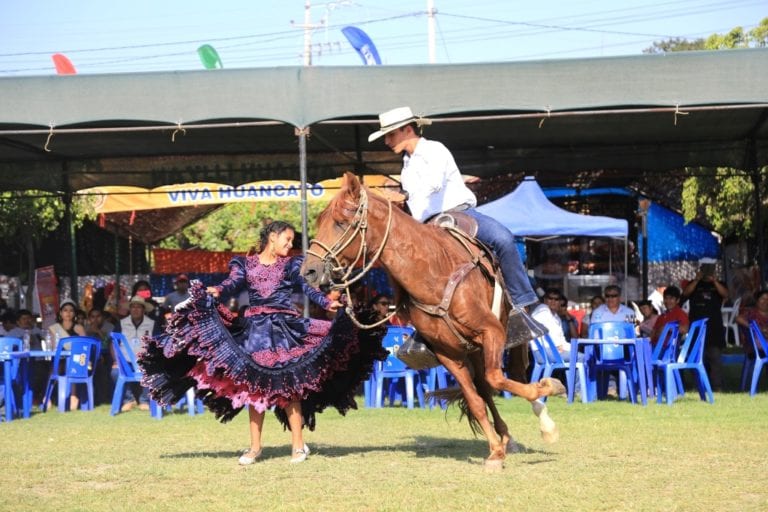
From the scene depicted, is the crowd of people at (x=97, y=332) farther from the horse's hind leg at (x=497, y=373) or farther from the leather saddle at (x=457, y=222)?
A: the horse's hind leg at (x=497, y=373)

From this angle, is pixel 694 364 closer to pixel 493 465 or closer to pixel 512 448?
pixel 512 448

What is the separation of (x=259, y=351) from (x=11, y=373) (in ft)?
21.1

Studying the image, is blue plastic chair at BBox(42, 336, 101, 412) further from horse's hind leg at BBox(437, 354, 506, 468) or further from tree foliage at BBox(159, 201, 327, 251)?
tree foliage at BBox(159, 201, 327, 251)

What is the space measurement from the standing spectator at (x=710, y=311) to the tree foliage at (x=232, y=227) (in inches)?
1058

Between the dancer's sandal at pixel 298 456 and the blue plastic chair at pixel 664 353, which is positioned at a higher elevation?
the blue plastic chair at pixel 664 353

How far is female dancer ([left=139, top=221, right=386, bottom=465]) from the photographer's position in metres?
8.41

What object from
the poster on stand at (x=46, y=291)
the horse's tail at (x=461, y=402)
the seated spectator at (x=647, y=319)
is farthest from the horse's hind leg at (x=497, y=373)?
the poster on stand at (x=46, y=291)

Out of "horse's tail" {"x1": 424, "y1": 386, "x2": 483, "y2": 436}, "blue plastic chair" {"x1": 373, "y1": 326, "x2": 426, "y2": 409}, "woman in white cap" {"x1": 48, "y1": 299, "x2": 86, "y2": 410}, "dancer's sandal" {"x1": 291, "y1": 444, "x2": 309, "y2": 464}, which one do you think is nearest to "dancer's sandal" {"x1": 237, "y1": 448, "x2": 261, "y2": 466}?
"dancer's sandal" {"x1": 291, "y1": 444, "x2": 309, "y2": 464}

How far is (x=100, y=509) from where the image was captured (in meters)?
6.64

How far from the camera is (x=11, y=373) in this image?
13.7 meters

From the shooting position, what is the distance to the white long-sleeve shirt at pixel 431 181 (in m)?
7.97

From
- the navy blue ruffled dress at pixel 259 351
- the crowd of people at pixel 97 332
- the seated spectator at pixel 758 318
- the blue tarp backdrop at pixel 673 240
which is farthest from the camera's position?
the blue tarp backdrop at pixel 673 240

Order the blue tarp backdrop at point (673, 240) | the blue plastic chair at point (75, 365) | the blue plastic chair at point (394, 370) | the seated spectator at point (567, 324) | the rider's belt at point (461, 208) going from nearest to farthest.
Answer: the rider's belt at point (461, 208), the blue plastic chair at point (394, 370), the blue plastic chair at point (75, 365), the seated spectator at point (567, 324), the blue tarp backdrop at point (673, 240)

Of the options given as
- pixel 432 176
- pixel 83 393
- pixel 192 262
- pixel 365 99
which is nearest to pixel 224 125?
pixel 365 99
